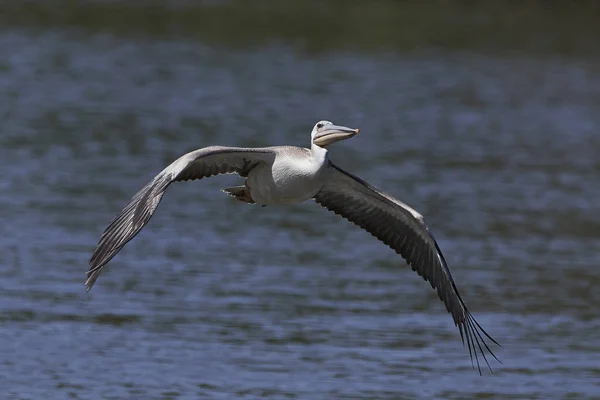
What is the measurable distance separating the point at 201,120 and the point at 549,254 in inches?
403

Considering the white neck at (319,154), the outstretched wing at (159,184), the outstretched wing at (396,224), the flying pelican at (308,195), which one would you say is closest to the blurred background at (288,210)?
the outstretched wing at (396,224)

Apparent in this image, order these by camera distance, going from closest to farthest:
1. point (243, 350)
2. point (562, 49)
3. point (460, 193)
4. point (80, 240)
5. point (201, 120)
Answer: point (243, 350) → point (80, 240) → point (460, 193) → point (201, 120) → point (562, 49)

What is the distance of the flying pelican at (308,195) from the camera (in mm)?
10711

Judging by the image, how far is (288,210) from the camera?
70.2 ft

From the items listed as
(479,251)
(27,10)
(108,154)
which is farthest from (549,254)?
(27,10)

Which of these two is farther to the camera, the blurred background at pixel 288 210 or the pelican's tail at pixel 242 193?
the blurred background at pixel 288 210

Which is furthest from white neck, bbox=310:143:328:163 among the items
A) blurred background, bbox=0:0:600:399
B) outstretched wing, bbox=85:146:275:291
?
blurred background, bbox=0:0:600:399

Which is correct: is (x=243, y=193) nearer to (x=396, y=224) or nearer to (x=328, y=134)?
(x=328, y=134)

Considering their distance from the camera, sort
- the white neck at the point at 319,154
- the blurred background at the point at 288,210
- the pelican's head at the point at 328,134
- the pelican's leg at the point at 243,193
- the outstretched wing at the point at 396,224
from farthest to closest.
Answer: the blurred background at the point at 288,210 → the outstretched wing at the point at 396,224 → the pelican's leg at the point at 243,193 → the white neck at the point at 319,154 → the pelican's head at the point at 328,134

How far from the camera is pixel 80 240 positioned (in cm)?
1816

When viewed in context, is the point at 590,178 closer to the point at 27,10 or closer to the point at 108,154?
the point at 108,154

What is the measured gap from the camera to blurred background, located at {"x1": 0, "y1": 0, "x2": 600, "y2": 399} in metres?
14.1

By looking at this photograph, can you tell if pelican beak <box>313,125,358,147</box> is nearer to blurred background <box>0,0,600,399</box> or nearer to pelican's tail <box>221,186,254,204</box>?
pelican's tail <box>221,186,254,204</box>

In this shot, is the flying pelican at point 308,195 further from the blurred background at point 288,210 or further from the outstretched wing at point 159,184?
the blurred background at point 288,210
